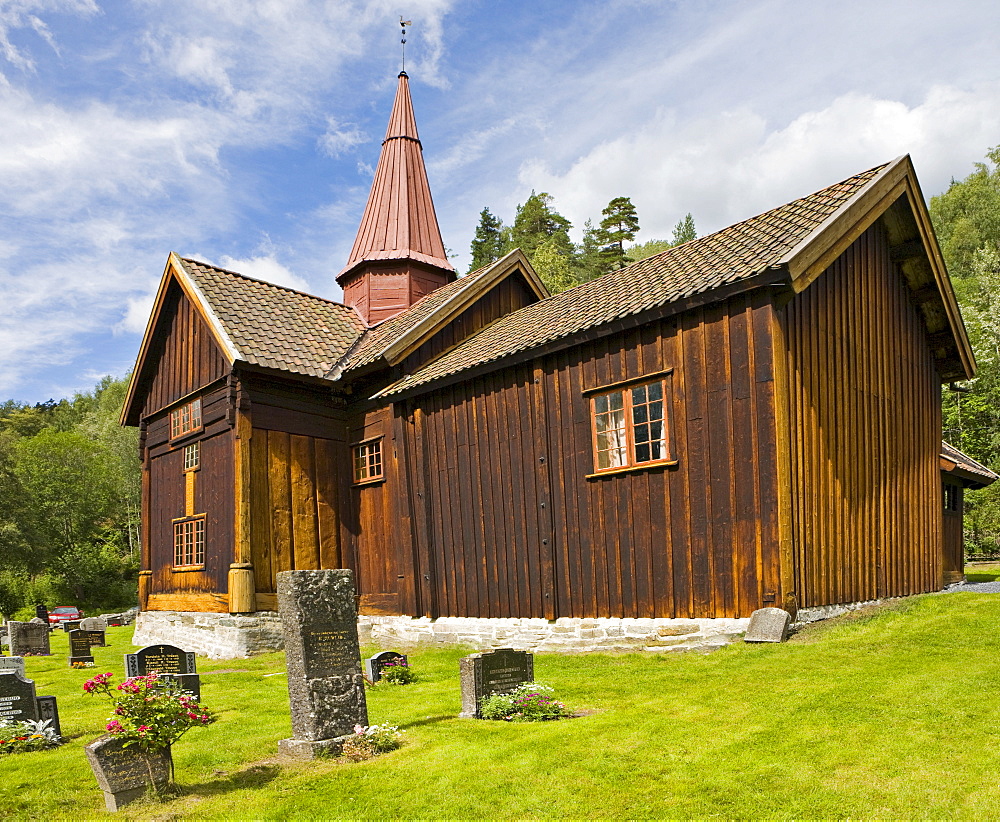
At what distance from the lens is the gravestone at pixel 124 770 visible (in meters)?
6.59

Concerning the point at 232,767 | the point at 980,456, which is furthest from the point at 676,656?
the point at 980,456

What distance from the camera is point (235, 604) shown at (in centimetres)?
1667

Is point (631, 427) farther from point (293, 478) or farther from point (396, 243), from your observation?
point (396, 243)

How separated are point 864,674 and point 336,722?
5852 mm

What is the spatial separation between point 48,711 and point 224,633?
25.6 feet

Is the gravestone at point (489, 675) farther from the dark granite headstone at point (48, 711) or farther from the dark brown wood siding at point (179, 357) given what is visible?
the dark brown wood siding at point (179, 357)

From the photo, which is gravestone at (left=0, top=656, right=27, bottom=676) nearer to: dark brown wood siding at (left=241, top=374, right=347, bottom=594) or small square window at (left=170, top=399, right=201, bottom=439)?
dark brown wood siding at (left=241, top=374, right=347, bottom=594)

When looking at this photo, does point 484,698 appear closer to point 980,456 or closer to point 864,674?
point 864,674

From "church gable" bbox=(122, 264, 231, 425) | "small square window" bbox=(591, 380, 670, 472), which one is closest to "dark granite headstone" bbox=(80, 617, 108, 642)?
"church gable" bbox=(122, 264, 231, 425)

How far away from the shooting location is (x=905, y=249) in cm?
1581

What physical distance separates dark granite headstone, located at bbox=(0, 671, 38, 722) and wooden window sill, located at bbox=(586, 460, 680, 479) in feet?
27.2

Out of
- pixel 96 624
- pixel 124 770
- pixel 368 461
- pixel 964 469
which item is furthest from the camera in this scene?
pixel 96 624

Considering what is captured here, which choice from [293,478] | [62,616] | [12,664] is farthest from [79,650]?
[62,616]

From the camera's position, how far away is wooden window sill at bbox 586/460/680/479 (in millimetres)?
12516
